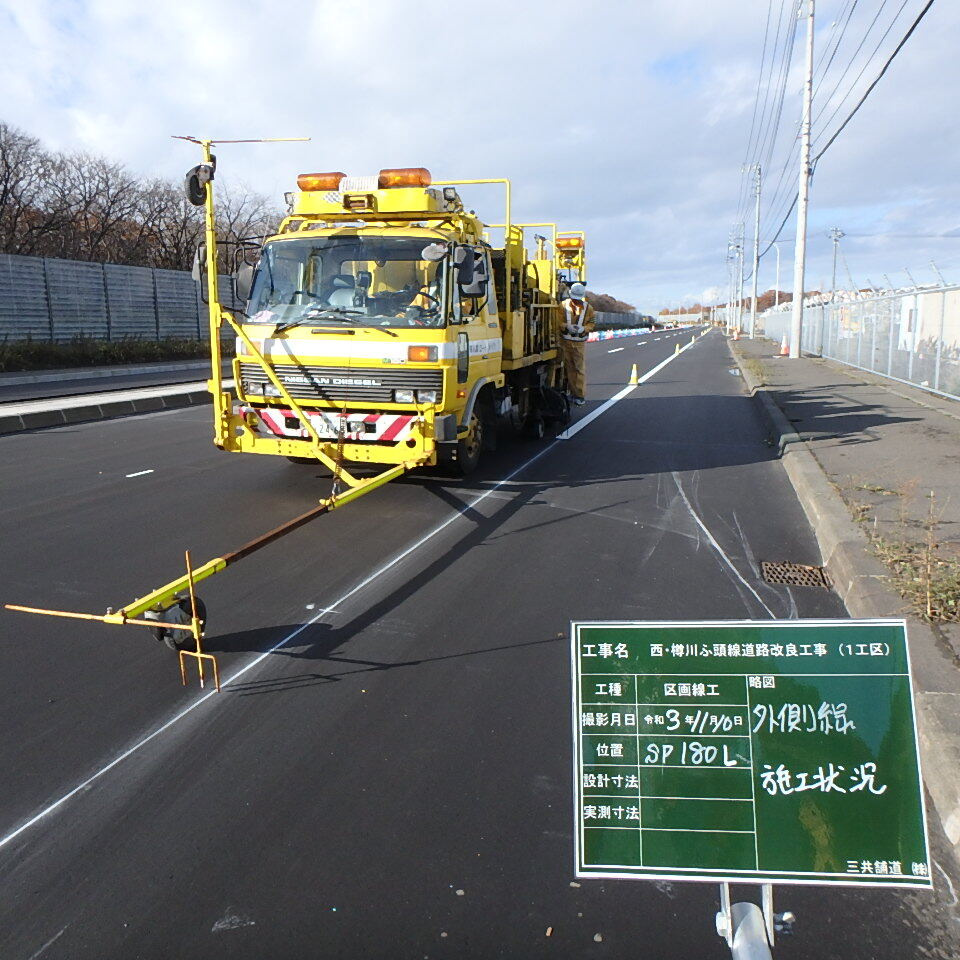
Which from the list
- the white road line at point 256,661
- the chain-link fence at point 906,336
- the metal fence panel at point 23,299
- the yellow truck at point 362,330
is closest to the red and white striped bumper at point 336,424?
the yellow truck at point 362,330

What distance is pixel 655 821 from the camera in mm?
2229

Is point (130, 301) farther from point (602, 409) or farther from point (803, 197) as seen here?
point (803, 197)

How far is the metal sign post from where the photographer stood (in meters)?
2.16

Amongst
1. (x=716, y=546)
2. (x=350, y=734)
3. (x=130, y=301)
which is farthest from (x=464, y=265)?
(x=130, y=301)

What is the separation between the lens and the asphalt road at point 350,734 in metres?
2.65

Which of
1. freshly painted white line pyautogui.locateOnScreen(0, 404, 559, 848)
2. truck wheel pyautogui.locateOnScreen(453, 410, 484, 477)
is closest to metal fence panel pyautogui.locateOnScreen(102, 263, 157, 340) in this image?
truck wheel pyautogui.locateOnScreen(453, 410, 484, 477)

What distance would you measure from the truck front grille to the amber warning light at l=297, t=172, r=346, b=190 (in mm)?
2360

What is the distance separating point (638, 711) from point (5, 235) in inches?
1363

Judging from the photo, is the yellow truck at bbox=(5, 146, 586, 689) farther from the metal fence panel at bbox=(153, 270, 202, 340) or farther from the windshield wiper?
the metal fence panel at bbox=(153, 270, 202, 340)

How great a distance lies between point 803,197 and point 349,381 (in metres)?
26.9

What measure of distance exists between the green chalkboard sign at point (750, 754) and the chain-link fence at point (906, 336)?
574 inches

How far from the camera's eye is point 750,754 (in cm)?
225

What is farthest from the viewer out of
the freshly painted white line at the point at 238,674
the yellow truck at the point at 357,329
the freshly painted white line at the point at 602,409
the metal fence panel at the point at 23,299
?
the metal fence panel at the point at 23,299

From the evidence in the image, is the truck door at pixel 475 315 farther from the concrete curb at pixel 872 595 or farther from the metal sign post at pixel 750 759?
the metal sign post at pixel 750 759
